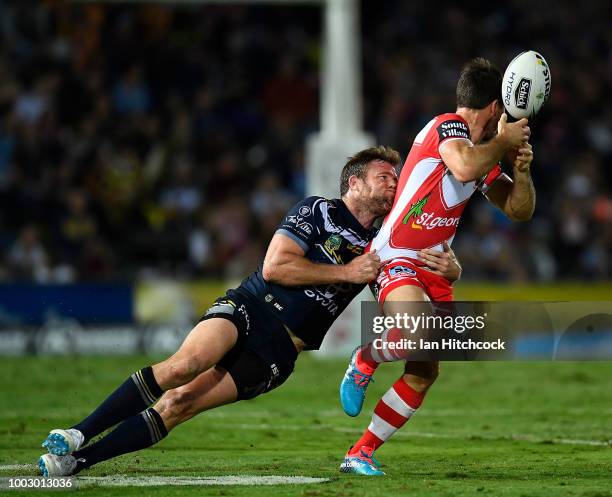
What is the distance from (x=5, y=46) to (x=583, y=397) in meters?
11.7

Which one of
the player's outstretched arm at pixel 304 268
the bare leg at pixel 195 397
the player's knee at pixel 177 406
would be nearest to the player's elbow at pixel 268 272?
the player's outstretched arm at pixel 304 268

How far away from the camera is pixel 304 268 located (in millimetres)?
7836

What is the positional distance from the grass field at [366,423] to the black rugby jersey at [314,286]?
970mm

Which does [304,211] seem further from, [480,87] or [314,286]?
[480,87]

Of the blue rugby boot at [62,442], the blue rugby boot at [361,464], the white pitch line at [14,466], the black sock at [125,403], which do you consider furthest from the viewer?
the white pitch line at [14,466]

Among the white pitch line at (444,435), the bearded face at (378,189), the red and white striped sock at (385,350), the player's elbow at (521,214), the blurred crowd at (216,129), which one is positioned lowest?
the white pitch line at (444,435)

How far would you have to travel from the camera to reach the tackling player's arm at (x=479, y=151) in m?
7.65

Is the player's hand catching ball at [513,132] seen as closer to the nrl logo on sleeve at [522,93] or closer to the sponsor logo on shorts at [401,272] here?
the nrl logo on sleeve at [522,93]

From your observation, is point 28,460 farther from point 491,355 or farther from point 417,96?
point 417,96

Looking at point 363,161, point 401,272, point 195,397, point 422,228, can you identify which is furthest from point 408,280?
point 195,397

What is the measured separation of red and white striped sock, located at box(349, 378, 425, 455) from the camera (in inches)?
317

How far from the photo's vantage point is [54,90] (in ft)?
66.9

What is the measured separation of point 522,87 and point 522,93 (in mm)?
37

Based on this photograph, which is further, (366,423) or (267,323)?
(366,423)
